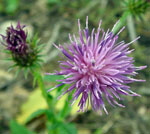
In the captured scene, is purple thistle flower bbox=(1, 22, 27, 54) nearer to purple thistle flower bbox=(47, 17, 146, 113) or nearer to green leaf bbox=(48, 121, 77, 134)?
purple thistle flower bbox=(47, 17, 146, 113)

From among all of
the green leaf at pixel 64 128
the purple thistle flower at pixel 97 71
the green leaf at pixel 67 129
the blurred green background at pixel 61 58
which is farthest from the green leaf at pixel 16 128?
the purple thistle flower at pixel 97 71

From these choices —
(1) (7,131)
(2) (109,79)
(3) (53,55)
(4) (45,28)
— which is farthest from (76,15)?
(2) (109,79)

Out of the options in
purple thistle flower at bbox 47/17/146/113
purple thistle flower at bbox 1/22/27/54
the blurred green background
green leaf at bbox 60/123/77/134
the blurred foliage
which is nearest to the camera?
purple thistle flower at bbox 47/17/146/113

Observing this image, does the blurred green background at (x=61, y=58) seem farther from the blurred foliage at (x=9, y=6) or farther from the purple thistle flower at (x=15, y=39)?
the purple thistle flower at (x=15, y=39)

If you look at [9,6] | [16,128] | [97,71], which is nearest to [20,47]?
[97,71]

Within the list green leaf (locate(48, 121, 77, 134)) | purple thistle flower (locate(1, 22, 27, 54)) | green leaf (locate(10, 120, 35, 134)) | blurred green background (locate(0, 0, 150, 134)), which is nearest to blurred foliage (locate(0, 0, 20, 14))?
blurred green background (locate(0, 0, 150, 134))

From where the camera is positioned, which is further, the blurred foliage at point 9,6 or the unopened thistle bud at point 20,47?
the blurred foliage at point 9,6
